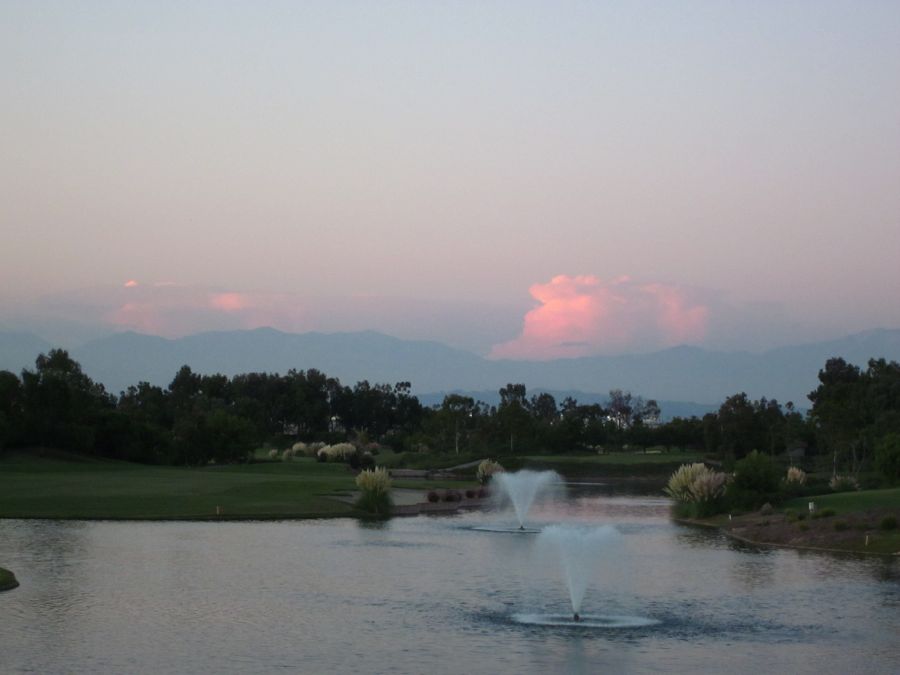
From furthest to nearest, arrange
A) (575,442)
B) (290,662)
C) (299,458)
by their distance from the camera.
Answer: (575,442)
(299,458)
(290,662)

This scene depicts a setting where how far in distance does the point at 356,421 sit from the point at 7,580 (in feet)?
525

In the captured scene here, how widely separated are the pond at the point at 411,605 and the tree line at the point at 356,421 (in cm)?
3684

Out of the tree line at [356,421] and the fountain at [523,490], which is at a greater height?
the tree line at [356,421]

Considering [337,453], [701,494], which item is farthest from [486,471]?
[701,494]

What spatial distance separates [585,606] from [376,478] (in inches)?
1190

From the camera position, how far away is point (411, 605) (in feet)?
105

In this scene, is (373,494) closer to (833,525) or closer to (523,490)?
(523,490)

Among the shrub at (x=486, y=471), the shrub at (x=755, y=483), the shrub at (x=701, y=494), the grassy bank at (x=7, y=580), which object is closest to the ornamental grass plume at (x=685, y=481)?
the shrub at (x=701, y=494)

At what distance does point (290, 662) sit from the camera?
24.5 meters

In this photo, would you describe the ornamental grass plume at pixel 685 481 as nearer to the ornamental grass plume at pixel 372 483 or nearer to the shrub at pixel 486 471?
the ornamental grass plume at pixel 372 483

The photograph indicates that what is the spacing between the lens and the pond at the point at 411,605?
25.1 meters

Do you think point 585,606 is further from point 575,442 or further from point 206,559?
point 575,442

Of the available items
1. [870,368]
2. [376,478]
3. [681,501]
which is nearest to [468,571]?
[376,478]

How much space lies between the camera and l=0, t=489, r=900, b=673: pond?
988 inches
